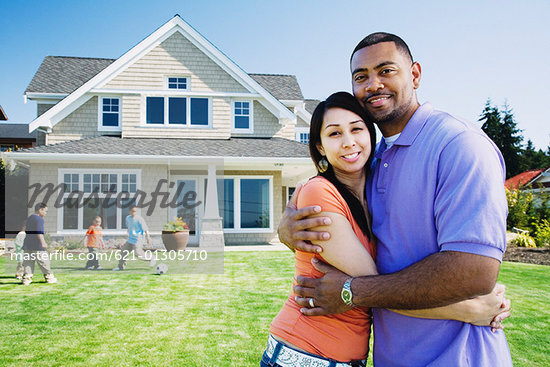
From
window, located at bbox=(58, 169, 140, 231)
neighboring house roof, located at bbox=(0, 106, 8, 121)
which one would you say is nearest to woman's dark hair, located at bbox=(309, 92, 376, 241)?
window, located at bbox=(58, 169, 140, 231)

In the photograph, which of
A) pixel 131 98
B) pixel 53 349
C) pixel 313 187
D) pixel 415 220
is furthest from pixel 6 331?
pixel 131 98

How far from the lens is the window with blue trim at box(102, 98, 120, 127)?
16.7m

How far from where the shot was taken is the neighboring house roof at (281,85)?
1948 cm

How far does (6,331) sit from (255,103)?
43.3ft

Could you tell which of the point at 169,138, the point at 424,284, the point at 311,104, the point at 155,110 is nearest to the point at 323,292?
the point at 424,284

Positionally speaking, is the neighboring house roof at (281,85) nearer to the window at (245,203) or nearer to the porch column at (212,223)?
the window at (245,203)

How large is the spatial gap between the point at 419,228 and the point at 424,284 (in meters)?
0.24

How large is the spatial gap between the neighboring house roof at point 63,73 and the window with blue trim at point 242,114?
6.22m

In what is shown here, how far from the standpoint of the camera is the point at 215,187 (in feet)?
50.0

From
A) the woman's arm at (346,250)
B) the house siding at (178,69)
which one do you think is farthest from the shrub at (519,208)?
the woman's arm at (346,250)

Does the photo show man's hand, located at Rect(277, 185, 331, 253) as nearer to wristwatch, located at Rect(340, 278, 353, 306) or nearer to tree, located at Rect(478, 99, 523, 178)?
wristwatch, located at Rect(340, 278, 353, 306)

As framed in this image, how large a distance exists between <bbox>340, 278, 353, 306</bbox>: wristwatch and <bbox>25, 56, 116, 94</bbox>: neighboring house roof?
59.1 ft

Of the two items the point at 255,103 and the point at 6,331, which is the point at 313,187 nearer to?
the point at 6,331

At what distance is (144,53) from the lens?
16578 millimetres
